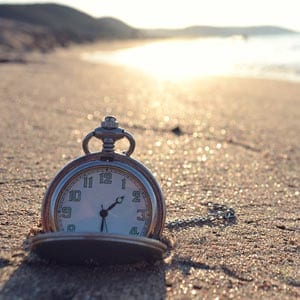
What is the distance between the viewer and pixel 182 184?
3.68m

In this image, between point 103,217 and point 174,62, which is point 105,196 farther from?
point 174,62

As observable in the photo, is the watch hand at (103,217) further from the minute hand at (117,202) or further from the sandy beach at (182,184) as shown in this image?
the sandy beach at (182,184)

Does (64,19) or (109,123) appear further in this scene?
(64,19)

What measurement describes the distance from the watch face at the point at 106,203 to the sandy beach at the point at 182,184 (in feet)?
0.54

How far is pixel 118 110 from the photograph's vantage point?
7496 millimetres

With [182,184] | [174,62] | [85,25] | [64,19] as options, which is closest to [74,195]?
[182,184]

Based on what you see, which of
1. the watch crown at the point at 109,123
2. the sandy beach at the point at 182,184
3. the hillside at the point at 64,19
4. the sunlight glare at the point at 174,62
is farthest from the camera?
the hillside at the point at 64,19

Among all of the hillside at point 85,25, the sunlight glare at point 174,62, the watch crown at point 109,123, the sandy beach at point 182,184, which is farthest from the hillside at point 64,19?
the watch crown at point 109,123

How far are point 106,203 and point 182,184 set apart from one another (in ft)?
4.91

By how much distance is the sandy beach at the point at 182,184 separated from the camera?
2.09 metres

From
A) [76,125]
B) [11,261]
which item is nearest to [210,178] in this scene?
[11,261]

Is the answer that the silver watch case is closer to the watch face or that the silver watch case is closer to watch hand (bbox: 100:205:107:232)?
the watch face

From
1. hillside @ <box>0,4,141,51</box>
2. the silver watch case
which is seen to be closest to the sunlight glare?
the silver watch case

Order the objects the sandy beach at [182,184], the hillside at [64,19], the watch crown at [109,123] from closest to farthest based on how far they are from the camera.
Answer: the sandy beach at [182,184]
the watch crown at [109,123]
the hillside at [64,19]
